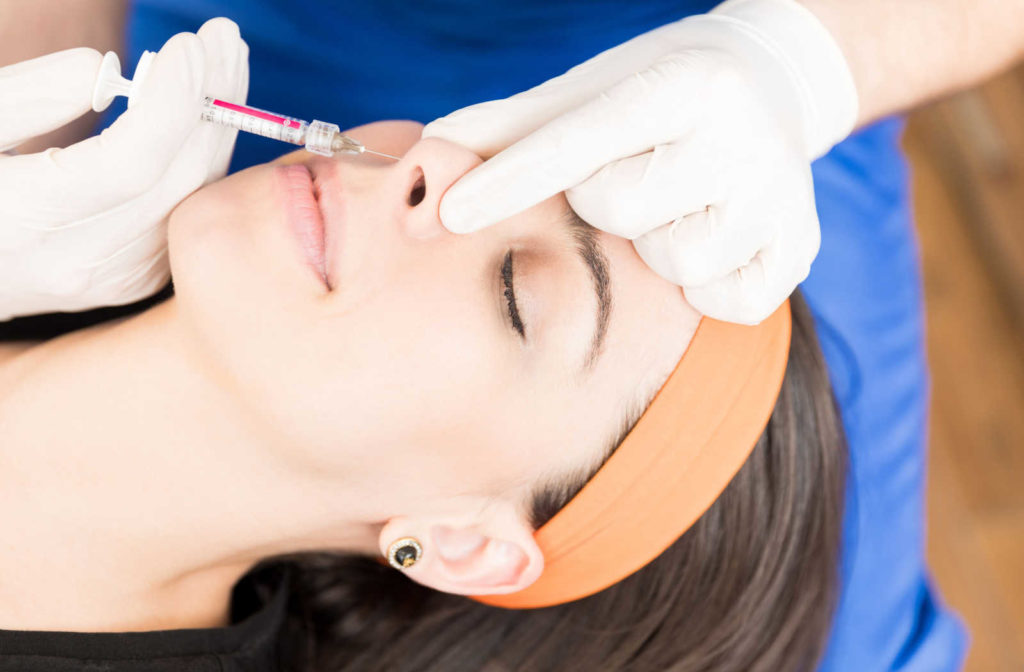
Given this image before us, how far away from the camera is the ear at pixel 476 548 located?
1111 mm

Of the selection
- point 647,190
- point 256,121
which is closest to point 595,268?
point 647,190

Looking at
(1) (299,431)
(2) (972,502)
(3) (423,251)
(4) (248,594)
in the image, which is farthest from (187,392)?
(2) (972,502)

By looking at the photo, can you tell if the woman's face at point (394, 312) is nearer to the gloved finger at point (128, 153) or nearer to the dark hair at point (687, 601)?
the gloved finger at point (128, 153)

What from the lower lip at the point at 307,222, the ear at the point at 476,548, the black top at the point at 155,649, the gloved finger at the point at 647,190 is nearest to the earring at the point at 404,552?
the ear at the point at 476,548

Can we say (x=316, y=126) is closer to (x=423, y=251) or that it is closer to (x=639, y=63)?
(x=423, y=251)

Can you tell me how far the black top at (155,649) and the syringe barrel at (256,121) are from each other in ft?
2.09

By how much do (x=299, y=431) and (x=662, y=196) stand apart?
19.0 inches

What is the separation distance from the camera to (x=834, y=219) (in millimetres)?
1827

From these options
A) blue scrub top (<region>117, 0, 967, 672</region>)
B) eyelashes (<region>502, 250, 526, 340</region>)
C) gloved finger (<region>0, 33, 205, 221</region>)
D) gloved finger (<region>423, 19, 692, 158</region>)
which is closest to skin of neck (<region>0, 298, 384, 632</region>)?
gloved finger (<region>0, 33, 205, 221</region>)

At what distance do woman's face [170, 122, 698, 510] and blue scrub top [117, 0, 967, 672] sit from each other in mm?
595

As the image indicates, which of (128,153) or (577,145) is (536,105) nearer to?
(577,145)

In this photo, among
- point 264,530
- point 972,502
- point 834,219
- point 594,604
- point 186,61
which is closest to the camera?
point 186,61

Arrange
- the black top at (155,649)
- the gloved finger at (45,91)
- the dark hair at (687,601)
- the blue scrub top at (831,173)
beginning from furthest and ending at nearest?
the blue scrub top at (831,173) → the dark hair at (687,601) → the black top at (155,649) → the gloved finger at (45,91)

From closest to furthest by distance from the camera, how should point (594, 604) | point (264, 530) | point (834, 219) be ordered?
1. point (264, 530)
2. point (594, 604)
3. point (834, 219)
